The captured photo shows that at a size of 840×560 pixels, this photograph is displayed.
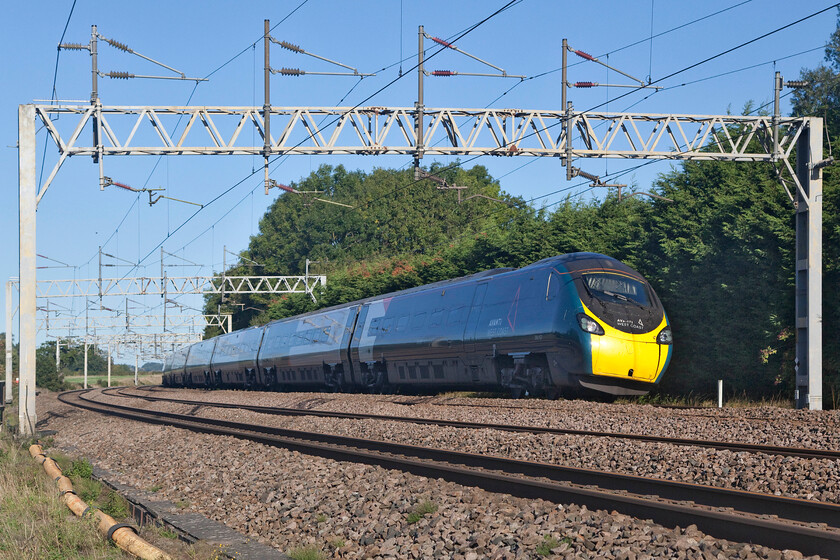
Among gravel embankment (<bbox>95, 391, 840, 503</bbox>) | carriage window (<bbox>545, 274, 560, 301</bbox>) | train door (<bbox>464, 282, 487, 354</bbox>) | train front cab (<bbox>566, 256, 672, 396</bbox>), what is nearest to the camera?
gravel embankment (<bbox>95, 391, 840, 503</bbox>)

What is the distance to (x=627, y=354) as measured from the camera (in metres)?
19.0

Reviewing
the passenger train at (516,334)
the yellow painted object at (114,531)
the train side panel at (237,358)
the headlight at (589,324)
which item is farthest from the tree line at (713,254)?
the yellow painted object at (114,531)

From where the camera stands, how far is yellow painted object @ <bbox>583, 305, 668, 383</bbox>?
60.7 feet

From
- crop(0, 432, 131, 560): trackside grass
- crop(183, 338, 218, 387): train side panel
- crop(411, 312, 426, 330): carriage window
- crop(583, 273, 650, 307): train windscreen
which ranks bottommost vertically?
crop(183, 338, 218, 387): train side panel

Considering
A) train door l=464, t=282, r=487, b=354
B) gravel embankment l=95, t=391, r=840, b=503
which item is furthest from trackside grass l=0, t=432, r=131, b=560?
train door l=464, t=282, r=487, b=354

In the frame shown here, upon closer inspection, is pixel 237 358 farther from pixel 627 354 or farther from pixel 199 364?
pixel 627 354

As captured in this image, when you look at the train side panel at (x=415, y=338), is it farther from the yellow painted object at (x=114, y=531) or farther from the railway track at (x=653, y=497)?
the yellow painted object at (x=114, y=531)

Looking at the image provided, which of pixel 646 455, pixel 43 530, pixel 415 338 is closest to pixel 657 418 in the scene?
pixel 646 455

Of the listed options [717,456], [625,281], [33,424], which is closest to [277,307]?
[33,424]

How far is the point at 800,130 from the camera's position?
20.7 m

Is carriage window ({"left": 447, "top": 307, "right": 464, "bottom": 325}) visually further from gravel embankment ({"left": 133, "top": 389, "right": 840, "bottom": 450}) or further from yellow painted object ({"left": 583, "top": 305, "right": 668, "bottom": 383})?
yellow painted object ({"left": 583, "top": 305, "right": 668, "bottom": 383})

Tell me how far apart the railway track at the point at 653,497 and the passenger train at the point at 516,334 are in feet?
23.5

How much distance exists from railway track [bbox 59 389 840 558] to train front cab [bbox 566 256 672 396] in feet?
22.9

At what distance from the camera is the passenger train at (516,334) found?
18.9 metres
